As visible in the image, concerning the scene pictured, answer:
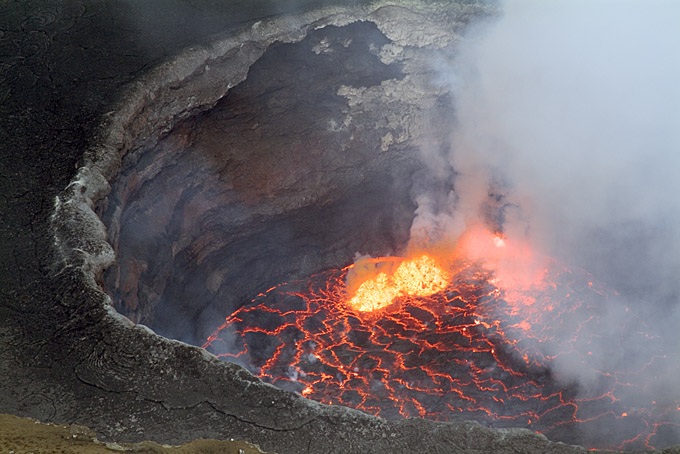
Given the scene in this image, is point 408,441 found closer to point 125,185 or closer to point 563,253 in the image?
point 125,185

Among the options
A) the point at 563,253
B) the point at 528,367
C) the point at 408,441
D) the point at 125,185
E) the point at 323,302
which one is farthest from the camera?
the point at 563,253

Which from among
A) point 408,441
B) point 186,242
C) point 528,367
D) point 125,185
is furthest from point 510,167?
point 408,441

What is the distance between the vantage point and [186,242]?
8.30m

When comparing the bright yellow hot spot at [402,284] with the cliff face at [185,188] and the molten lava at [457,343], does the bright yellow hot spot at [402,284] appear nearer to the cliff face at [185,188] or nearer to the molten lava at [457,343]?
the molten lava at [457,343]

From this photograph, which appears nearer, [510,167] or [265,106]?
[265,106]

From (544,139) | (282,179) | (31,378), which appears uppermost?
(544,139)

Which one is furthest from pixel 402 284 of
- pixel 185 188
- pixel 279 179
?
pixel 185 188

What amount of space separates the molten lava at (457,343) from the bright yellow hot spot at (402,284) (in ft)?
0.05

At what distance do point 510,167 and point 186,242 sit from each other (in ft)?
16.7

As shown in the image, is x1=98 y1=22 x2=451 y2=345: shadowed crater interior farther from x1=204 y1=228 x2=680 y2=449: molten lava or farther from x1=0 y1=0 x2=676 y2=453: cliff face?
x1=204 y1=228 x2=680 y2=449: molten lava

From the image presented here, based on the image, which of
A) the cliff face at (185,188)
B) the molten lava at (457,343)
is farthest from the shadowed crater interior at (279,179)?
the molten lava at (457,343)

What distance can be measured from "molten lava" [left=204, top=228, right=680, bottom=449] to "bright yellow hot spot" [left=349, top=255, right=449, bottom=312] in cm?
2

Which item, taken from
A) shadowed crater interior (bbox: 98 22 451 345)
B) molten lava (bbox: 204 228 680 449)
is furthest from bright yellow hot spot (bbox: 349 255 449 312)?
shadowed crater interior (bbox: 98 22 451 345)

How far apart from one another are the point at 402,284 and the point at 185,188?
3441 mm
